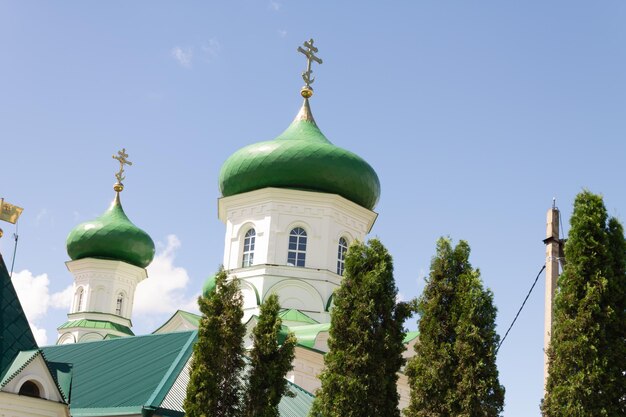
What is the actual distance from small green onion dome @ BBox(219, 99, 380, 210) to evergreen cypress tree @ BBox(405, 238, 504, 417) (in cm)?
1423

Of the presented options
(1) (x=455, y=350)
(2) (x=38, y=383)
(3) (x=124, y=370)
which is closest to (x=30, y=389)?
(2) (x=38, y=383)

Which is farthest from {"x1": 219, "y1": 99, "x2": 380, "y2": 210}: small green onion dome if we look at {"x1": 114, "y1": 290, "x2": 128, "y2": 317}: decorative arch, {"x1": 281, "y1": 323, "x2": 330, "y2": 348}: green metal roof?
{"x1": 114, "y1": 290, "x2": 128, "y2": 317}: decorative arch

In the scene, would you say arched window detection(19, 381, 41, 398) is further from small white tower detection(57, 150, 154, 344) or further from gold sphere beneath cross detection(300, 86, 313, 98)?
small white tower detection(57, 150, 154, 344)

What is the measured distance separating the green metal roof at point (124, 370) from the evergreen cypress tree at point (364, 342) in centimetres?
371

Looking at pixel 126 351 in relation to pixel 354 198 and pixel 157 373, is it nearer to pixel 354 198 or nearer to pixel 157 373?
pixel 157 373

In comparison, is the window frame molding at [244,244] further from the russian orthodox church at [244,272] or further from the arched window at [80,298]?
the arched window at [80,298]

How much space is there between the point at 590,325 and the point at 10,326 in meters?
9.70

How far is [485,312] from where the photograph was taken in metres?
13.3

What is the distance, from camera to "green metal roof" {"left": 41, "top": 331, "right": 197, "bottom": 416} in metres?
16.3

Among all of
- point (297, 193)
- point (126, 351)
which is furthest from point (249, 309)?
point (126, 351)

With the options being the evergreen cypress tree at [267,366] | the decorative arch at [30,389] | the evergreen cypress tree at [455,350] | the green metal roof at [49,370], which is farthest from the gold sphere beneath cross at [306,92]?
the evergreen cypress tree at [455,350]

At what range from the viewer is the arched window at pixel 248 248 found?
92.4 ft

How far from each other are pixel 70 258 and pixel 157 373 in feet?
67.3

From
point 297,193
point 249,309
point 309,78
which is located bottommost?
point 249,309
